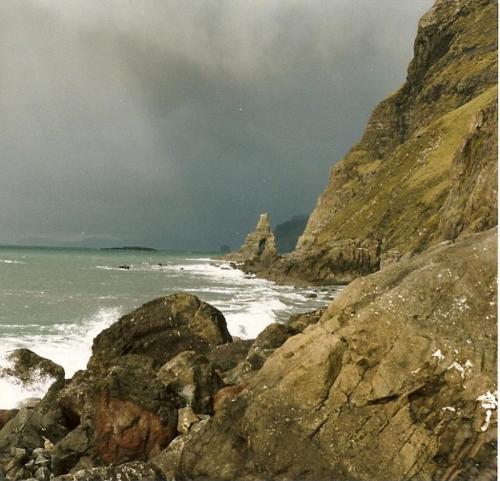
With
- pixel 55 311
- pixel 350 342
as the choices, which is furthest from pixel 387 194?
pixel 350 342

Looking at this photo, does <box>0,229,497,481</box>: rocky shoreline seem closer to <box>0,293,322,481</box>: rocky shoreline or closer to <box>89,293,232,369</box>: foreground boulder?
<box>0,293,322,481</box>: rocky shoreline

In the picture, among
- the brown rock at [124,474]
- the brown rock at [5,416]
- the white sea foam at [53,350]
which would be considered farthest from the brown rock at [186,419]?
the white sea foam at [53,350]

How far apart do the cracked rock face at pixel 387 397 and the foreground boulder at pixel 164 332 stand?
10.9m

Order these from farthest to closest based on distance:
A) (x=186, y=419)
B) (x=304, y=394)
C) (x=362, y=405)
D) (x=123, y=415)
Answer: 1. (x=186, y=419)
2. (x=123, y=415)
3. (x=304, y=394)
4. (x=362, y=405)

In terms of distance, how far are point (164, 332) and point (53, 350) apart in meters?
10.2

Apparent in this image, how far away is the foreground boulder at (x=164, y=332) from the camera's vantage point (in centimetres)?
1972

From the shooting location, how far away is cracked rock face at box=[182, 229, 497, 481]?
24.6 ft

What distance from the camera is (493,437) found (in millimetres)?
7207

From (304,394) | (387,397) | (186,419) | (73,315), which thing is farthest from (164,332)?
(73,315)

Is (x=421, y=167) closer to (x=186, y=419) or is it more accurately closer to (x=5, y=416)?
(x=186, y=419)

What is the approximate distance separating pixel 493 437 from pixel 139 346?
51.4 feet

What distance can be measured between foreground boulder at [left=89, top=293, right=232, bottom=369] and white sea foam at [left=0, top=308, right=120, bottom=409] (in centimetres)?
329

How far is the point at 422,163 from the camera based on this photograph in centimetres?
11281

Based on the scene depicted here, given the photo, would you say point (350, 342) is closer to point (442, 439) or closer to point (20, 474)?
point (442, 439)
